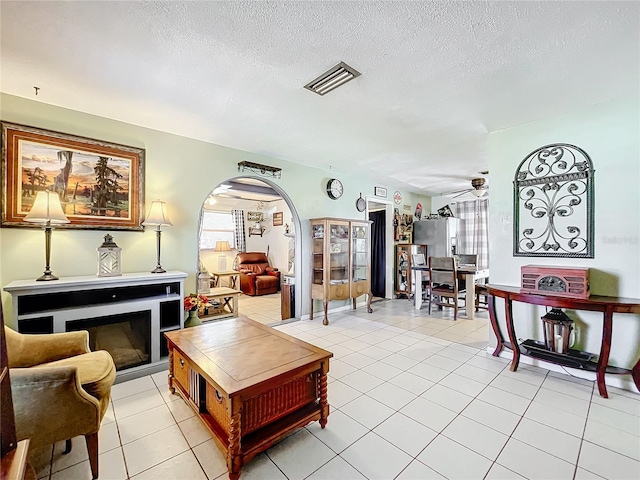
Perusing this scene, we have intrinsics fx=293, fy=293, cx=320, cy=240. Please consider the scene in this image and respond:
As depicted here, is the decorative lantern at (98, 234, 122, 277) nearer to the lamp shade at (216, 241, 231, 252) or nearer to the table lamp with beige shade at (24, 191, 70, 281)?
the table lamp with beige shade at (24, 191, 70, 281)

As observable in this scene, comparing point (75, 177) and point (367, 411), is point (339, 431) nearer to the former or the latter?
point (367, 411)

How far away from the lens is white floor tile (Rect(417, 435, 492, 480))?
1.60m

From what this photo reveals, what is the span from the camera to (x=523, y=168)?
3053mm

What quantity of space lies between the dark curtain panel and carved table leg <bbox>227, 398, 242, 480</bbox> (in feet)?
17.0

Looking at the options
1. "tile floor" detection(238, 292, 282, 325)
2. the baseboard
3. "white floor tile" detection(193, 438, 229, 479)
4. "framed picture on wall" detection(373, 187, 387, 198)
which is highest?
"framed picture on wall" detection(373, 187, 387, 198)

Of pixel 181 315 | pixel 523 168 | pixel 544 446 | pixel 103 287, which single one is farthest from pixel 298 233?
pixel 544 446

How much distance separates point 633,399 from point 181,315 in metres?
4.02

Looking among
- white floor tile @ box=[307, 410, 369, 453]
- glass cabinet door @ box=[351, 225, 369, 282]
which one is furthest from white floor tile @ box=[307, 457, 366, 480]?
glass cabinet door @ box=[351, 225, 369, 282]

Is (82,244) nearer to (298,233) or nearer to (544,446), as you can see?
(298,233)

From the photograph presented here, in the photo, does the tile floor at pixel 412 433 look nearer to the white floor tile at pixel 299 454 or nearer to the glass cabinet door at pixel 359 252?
the white floor tile at pixel 299 454

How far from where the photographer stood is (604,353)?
7.89ft

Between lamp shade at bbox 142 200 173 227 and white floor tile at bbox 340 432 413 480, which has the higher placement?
lamp shade at bbox 142 200 173 227

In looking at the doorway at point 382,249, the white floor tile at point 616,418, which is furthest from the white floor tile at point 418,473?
the doorway at point 382,249

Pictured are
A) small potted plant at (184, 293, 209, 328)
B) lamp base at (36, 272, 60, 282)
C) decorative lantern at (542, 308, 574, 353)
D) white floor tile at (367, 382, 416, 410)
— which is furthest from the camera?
small potted plant at (184, 293, 209, 328)
